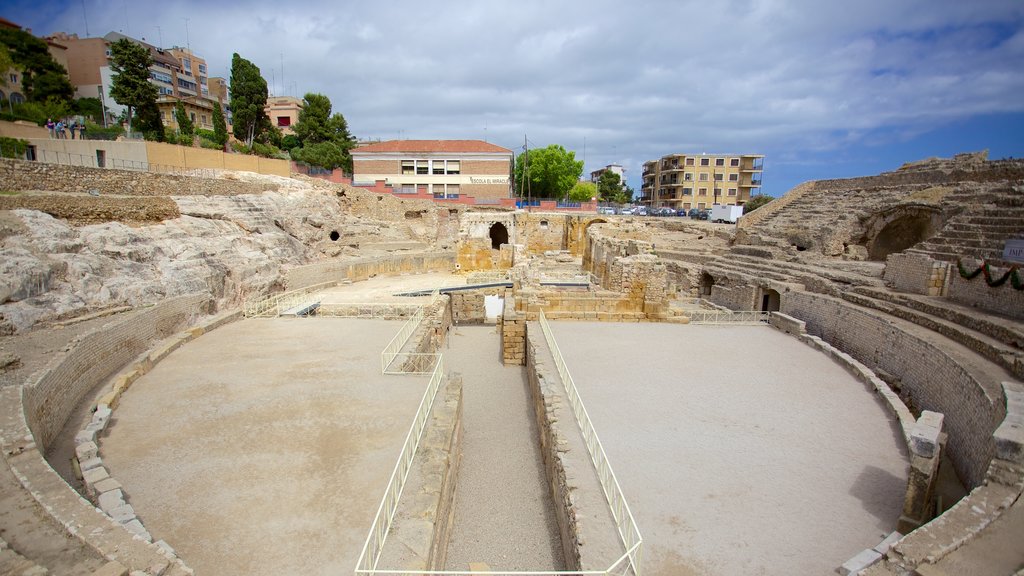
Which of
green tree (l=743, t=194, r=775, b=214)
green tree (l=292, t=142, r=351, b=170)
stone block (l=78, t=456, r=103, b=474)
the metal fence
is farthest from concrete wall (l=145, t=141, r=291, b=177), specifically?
green tree (l=743, t=194, r=775, b=214)

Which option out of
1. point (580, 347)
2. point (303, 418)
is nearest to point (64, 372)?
point (303, 418)

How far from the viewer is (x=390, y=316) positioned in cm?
1373

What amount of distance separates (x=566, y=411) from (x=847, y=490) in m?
3.77

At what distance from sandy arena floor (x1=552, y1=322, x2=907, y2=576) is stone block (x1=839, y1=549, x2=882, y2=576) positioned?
27cm

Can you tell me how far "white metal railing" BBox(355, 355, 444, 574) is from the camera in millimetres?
4445

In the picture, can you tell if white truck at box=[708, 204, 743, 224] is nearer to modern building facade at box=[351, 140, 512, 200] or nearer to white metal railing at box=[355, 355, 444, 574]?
modern building facade at box=[351, 140, 512, 200]

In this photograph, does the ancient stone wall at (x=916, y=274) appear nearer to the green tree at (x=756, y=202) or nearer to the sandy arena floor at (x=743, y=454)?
the sandy arena floor at (x=743, y=454)

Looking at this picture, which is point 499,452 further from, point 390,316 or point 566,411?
point 390,316

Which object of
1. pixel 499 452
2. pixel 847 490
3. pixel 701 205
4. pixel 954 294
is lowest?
pixel 499 452

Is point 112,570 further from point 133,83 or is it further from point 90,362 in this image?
point 133,83

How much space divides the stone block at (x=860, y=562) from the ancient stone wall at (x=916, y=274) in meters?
11.2

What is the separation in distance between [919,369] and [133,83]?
36838mm

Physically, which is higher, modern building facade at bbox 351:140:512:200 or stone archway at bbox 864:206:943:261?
modern building facade at bbox 351:140:512:200

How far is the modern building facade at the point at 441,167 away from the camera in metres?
38.4
